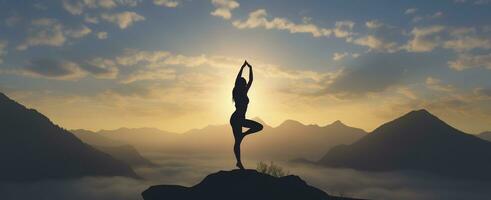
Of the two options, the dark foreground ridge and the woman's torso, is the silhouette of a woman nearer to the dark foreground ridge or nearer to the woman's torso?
the woman's torso

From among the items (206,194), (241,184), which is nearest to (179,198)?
(206,194)

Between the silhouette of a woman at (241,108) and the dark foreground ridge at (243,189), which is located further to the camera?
the silhouette of a woman at (241,108)

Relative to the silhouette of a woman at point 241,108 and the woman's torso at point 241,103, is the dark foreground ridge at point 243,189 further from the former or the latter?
the woman's torso at point 241,103

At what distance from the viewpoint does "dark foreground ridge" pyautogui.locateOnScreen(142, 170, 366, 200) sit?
48.2 ft

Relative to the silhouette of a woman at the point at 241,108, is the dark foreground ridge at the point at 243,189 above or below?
below

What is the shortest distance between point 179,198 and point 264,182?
3.09 meters

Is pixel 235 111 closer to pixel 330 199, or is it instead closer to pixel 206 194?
pixel 206 194

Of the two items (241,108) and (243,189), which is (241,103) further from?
(243,189)

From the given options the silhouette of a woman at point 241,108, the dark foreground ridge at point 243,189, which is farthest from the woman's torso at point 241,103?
the dark foreground ridge at point 243,189

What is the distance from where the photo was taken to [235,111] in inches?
616

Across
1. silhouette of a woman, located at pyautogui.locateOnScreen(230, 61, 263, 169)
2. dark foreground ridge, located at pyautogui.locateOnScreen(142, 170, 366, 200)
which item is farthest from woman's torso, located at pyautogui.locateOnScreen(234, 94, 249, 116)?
dark foreground ridge, located at pyautogui.locateOnScreen(142, 170, 366, 200)

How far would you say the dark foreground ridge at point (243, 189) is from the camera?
579 inches

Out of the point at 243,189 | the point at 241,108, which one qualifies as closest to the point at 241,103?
the point at 241,108

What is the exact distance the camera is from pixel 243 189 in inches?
586
